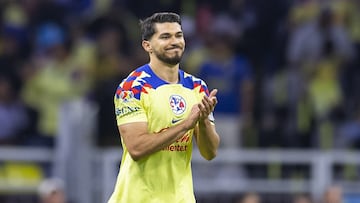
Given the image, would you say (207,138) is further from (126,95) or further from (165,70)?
(126,95)

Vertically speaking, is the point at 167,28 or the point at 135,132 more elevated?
the point at 167,28

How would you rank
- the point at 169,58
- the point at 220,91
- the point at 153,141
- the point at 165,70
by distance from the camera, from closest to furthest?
1. the point at 153,141
2. the point at 169,58
3. the point at 165,70
4. the point at 220,91

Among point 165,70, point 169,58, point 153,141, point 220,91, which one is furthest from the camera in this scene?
point 220,91

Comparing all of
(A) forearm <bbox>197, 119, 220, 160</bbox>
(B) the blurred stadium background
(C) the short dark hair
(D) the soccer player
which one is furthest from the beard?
(B) the blurred stadium background

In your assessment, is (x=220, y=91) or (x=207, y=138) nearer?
(x=207, y=138)

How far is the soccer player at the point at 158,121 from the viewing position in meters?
8.50

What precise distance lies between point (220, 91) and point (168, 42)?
715 cm

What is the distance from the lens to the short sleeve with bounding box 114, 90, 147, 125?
849 cm

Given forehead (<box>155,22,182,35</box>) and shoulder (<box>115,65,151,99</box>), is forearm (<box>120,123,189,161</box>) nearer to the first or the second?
shoulder (<box>115,65,151,99</box>)

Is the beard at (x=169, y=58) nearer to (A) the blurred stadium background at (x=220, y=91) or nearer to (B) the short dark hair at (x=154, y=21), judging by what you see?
(B) the short dark hair at (x=154, y=21)

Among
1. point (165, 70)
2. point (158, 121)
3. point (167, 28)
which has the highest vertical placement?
point (167, 28)

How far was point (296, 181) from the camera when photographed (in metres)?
14.2

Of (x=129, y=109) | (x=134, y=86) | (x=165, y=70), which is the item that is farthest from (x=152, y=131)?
(x=165, y=70)

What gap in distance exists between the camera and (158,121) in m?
8.56
